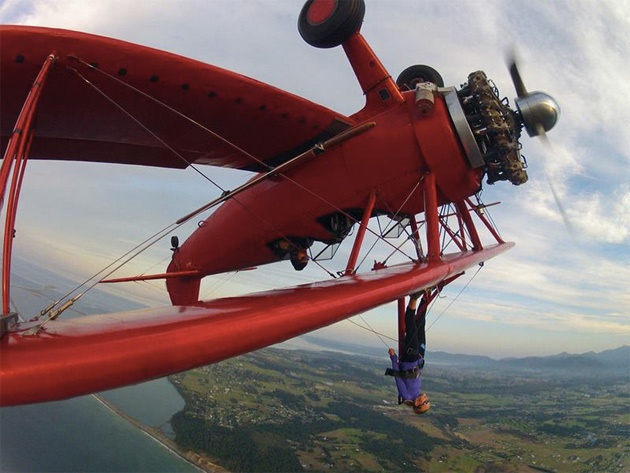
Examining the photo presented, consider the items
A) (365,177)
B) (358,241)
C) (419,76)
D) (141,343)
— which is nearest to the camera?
(141,343)

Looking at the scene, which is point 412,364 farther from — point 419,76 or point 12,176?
point 419,76

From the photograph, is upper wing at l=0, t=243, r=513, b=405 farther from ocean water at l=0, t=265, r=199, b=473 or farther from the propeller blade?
ocean water at l=0, t=265, r=199, b=473

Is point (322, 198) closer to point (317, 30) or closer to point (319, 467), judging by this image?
point (317, 30)

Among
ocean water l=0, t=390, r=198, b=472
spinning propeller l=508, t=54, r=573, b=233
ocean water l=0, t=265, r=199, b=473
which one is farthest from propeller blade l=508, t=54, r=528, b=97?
ocean water l=0, t=390, r=198, b=472

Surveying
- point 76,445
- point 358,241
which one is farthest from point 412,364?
point 76,445

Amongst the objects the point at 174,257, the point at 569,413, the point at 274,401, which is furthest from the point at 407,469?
the point at 569,413
